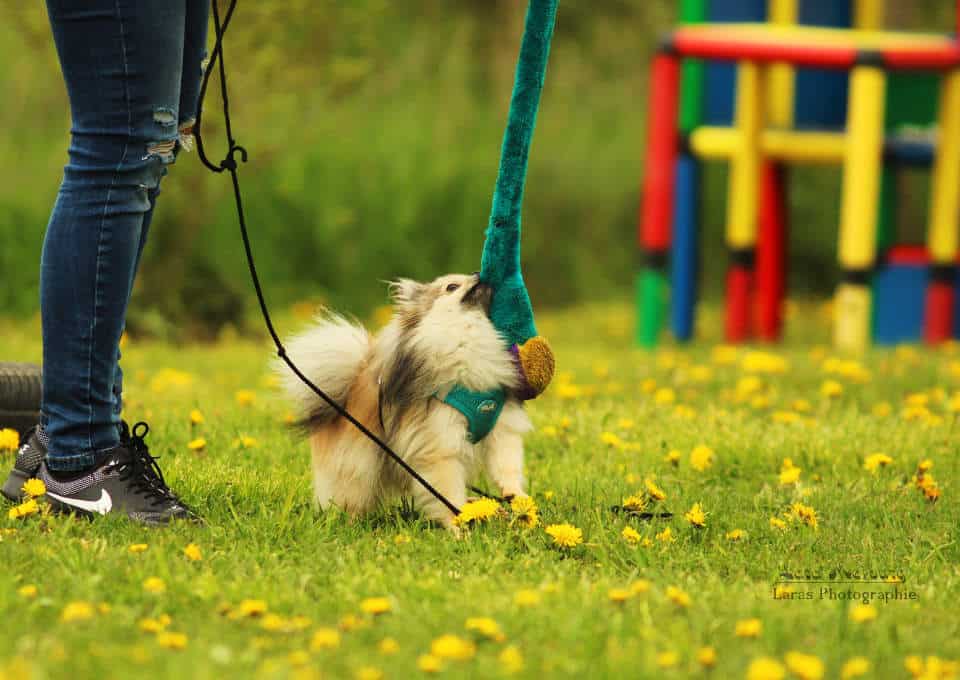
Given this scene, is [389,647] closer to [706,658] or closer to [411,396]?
[706,658]

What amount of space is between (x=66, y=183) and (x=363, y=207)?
5.69 m

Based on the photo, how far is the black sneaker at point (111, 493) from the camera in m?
3.10

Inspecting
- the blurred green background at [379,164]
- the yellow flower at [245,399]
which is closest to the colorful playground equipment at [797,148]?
the blurred green background at [379,164]

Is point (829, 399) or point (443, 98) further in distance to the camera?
point (443, 98)

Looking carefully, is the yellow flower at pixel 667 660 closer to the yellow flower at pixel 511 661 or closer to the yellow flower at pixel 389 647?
the yellow flower at pixel 511 661

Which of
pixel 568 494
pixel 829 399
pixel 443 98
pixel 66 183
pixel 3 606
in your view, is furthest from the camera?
pixel 443 98

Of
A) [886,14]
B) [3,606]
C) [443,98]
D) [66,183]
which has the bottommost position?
[3,606]

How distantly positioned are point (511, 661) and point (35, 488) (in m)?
1.31

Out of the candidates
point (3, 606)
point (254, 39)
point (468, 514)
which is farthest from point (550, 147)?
point (3, 606)

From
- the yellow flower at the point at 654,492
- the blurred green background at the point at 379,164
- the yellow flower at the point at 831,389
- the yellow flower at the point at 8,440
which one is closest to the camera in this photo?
the yellow flower at the point at 654,492

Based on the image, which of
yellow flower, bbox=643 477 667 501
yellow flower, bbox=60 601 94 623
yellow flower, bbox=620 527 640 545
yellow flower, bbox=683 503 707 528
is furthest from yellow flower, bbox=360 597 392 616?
yellow flower, bbox=643 477 667 501

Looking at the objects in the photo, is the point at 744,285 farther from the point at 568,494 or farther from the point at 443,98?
the point at 568,494

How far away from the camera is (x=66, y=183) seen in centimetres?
298

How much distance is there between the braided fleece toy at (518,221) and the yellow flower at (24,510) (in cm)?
109
